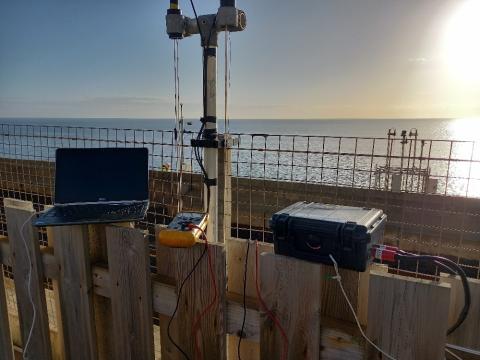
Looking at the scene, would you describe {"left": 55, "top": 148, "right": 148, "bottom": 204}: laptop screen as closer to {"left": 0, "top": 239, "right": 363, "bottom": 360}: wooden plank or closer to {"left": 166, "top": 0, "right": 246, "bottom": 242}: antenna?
{"left": 0, "top": 239, "right": 363, "bottom": 360}: wooden plank

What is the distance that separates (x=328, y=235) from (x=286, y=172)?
208 centimetres

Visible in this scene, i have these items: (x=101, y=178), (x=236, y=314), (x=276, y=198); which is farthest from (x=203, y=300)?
(x=276, y=198)

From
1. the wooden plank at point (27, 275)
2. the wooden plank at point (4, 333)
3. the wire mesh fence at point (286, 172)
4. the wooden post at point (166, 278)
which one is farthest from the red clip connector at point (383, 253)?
the wooden plank at point (4, 333)

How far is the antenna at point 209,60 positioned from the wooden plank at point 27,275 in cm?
95

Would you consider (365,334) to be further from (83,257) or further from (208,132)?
(208,132)

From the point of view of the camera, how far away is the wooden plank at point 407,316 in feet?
3.43

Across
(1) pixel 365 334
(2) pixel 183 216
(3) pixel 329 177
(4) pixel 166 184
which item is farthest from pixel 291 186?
(1) pixel 365 334

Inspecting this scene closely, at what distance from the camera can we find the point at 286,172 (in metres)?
3.22

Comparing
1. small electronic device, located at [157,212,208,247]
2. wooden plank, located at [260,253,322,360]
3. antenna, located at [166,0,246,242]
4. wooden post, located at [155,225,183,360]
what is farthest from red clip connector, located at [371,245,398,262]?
antenna, located at [166,0,246,242]

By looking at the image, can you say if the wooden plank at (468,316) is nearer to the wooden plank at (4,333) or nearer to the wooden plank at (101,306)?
the wooden plank at (101,306)

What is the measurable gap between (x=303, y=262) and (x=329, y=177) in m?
2.37

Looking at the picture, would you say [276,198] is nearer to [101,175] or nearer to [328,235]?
[101,175]

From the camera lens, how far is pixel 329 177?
3.47 m

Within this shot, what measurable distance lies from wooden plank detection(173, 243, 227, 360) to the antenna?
779 millimetres
